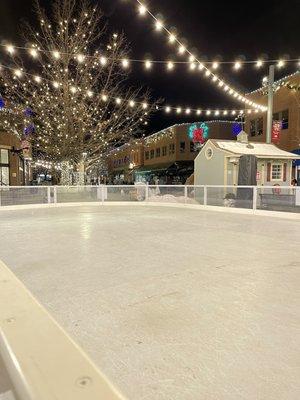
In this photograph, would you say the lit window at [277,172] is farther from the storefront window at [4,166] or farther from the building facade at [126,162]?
the building facade at [126,162]

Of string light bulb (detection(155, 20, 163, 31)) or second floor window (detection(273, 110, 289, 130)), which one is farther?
second floor window (detection(273, 110, 289, 130))

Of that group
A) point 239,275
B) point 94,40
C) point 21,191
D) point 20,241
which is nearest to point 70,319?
point 239,275

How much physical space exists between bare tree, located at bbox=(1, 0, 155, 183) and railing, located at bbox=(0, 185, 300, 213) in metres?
5.27

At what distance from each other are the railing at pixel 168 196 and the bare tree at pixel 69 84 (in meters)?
5.27

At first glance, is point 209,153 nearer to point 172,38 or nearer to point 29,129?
point 172,38

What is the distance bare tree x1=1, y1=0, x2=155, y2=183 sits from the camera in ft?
58.0

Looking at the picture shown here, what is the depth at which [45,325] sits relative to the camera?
1792 mm

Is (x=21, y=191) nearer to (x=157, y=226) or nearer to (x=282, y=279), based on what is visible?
(x=157, y=226)

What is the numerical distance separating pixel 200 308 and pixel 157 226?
5283 mm

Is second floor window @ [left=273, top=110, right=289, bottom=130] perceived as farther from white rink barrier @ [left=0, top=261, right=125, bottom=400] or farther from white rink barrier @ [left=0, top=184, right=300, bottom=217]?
white rink barrier @ [left=0, top=261, right=125, bottom=400]

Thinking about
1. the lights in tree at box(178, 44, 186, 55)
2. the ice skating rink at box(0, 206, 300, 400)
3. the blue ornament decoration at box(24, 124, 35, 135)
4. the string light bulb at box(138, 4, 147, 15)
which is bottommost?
the ice skating rink at box(0, 206, 300, 400)

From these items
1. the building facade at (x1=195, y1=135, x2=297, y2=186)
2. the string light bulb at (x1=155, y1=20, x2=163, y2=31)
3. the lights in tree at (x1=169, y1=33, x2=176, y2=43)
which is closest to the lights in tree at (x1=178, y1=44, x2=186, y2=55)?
the lights in tree at (x1=169, y1=33, x2=176, y2=43)

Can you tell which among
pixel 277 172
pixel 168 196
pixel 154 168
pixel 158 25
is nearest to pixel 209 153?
pixel 277 172

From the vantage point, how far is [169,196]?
14.5 metres
